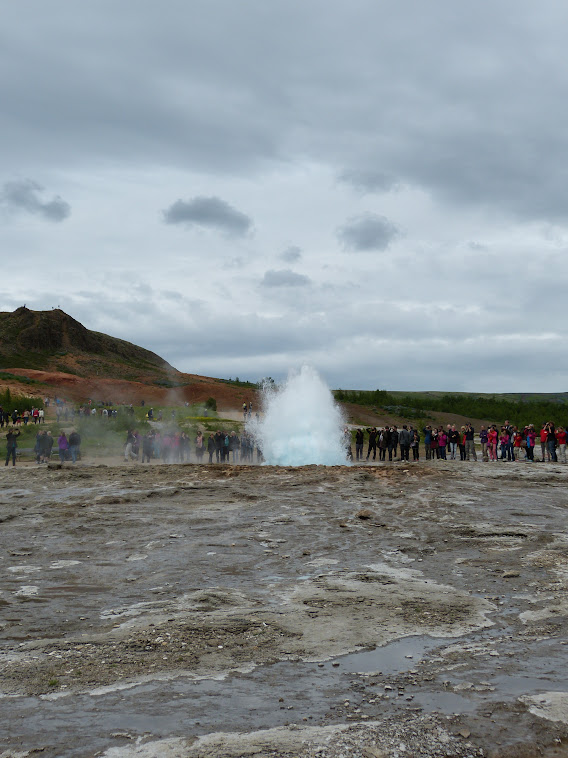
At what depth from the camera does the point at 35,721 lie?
4.96 metres

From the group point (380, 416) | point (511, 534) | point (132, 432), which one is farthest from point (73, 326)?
point (511, 534)

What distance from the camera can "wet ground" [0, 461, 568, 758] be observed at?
4.77m

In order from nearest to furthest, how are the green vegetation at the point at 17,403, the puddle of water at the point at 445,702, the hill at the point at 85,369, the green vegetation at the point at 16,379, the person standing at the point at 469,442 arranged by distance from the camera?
the puddle of water at the point at 445,702 < the person standing at the point at 469,442 < the green vegetation at the point at 17,403 < the green vegetation at the point at 16,379 < the hill at the point at 85,369

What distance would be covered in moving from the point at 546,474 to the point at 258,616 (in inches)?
652

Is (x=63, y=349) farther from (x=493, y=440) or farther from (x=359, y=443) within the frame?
(x=493, y=440)

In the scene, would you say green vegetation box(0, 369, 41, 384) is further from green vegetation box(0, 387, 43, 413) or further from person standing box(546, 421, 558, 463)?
person standing box(546, 421, 558, 463)

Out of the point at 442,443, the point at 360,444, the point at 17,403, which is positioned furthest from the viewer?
the point at 17,403

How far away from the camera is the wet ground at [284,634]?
188 inches

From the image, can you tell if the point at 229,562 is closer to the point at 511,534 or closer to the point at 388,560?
the point at 388,560

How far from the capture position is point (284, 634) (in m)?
6.96

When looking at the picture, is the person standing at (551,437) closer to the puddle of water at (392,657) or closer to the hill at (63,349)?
the puddle of water at (392,657)

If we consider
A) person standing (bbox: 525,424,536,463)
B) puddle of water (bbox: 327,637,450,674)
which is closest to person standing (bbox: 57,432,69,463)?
person standing (bbox: 525,424,536,463)

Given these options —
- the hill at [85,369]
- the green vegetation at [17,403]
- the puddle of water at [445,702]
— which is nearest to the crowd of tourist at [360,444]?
the green vegetation at [17,403]

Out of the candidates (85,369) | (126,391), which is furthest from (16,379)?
(85,369)
